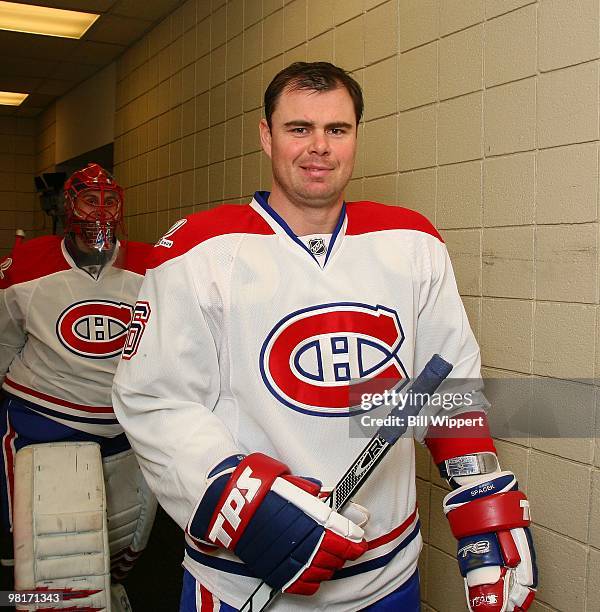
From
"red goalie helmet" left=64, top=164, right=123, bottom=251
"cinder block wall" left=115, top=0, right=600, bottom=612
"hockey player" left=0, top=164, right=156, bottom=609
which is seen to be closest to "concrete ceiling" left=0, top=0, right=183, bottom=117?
"cinder block wall" left=115, top=0, right=600, bottom=612

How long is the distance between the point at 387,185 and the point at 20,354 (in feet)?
4.56

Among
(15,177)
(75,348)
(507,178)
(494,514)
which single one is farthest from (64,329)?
(15,177)

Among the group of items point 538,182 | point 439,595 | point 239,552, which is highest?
point 538,182

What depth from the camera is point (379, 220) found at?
1.57 m

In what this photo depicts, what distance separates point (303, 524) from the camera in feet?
3.93

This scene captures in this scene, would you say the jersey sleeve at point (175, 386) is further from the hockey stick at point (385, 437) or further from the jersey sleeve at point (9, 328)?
the jersey sleeve at point (9, 328)

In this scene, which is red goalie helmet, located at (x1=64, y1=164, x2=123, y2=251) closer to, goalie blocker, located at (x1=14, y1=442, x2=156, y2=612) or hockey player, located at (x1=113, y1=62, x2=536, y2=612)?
goalie blocker, located at (x1=14, y1=442, x2=156, y2=612)

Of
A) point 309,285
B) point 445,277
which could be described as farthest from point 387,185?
point 309,285

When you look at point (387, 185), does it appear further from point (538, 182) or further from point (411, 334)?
point (411, 334)

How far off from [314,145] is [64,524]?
1269 millimetres

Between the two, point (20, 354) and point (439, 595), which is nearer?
point (439, 595)

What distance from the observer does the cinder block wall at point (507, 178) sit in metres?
1.77

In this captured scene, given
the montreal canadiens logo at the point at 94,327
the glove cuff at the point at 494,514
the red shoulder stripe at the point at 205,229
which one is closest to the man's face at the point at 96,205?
the montreal canadiens logo at the point at 94,327

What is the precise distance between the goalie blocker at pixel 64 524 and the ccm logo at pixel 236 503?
3.23 feet
